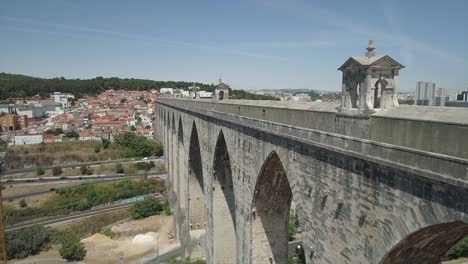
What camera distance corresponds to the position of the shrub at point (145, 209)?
42.0 meters

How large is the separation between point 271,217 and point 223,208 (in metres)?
5.76

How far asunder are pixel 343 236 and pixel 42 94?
15954 cm

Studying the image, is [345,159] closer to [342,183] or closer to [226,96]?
[342,183]

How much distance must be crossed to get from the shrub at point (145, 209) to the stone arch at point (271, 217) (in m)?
28.9

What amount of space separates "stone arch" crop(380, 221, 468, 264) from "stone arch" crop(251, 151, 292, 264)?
6.55 meters

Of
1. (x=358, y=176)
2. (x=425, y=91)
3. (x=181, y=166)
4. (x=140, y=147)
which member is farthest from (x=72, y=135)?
(x=358, y=176)

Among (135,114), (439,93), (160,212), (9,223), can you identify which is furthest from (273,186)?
(135,114)

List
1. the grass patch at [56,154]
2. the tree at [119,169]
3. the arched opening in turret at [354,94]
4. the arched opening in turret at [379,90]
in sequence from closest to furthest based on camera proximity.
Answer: the arched opening in turret at [379,90] → the arched opening in turret at [354,94] → the tree at [119,169] → the grass patch at [56,154]

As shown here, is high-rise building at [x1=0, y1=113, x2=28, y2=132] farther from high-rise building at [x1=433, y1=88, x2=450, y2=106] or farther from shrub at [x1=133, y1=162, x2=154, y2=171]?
high-rise building at [x1=433, y1=88, x2=450, y2=106]

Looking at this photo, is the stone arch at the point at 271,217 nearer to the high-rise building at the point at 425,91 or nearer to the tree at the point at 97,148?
the high-rise building at the point at 425,91

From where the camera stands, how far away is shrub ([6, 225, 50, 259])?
3409cm

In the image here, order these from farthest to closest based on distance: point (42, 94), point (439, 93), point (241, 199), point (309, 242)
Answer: point (42, 94) < point (241, 199) < point (439, 93) < point (309, 242)

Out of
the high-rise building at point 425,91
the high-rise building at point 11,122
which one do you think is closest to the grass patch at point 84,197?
the high-rise building at point 425,91

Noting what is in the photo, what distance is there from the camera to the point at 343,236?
8.77 meters
